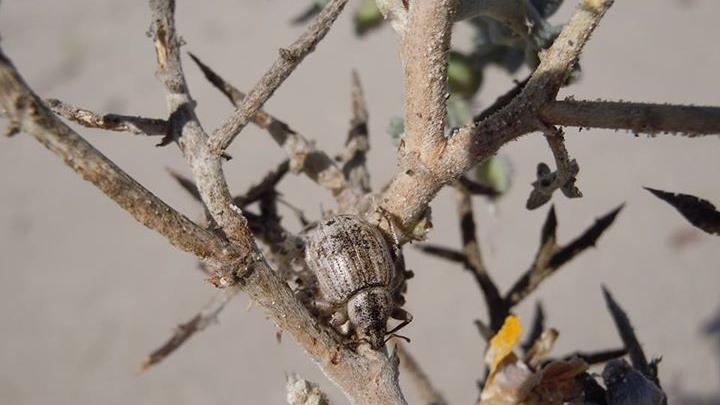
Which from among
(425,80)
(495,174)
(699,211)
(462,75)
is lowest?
(699,211)

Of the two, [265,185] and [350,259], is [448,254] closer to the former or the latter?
[265,185]

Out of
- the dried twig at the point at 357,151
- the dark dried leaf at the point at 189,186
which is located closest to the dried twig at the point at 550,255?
the dried twig at the point at 357,151

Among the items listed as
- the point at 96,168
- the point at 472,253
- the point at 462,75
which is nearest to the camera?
the point at 96,168

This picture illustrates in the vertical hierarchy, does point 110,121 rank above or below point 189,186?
below

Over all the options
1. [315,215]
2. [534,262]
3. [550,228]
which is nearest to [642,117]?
[550,228]

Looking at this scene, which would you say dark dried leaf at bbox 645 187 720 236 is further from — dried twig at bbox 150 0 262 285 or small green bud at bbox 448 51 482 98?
small green bud at bbox 448 51 482 98

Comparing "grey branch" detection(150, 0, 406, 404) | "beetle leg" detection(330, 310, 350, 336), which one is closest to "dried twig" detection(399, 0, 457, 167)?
"grey branch" detection(150, 0, 406, 404)

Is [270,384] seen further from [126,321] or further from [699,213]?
[699,213]

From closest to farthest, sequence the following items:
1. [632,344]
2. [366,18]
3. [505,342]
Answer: [505,342] < [632,344] < [366,18]
